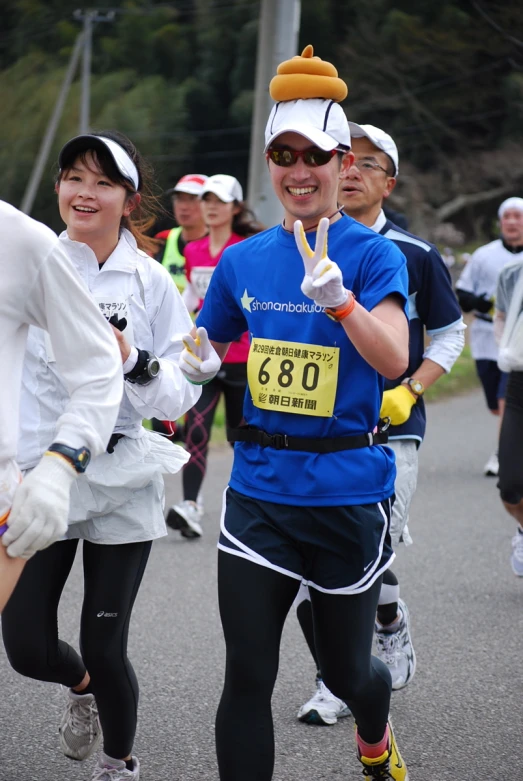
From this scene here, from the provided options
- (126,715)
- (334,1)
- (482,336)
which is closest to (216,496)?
(482,336)

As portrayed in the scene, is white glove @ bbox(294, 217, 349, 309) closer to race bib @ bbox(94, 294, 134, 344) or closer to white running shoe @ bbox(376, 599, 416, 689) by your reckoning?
race bib @ bbox(94, 294, 134, 344)

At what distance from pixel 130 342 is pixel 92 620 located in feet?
2.66

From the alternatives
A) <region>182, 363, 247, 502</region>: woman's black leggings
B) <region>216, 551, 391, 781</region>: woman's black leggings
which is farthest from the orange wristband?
<region>182, 363, 247, 502</region>: woman's black leggings

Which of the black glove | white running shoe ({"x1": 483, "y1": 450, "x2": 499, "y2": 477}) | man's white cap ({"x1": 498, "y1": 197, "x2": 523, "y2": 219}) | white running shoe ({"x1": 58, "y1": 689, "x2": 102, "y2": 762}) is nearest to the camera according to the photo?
the black glove

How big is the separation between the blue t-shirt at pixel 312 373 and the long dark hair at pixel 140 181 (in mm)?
563

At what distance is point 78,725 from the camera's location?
378cm

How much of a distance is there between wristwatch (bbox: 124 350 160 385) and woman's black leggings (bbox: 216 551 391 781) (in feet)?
1.85

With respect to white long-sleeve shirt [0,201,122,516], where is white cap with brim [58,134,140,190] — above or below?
above

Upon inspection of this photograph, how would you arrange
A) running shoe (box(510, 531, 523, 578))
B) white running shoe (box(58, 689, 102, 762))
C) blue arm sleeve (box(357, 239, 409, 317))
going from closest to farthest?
blue arm sleeve (box(357, 239, 409, 317)), white running shoe (box(58, 689, 102, 762)), running shoe (box(510, 531, 523, 578))

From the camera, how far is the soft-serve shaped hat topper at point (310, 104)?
316cm

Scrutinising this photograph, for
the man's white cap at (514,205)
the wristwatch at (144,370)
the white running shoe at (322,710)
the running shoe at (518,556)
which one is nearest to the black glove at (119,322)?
the wristwatch at (144,370)

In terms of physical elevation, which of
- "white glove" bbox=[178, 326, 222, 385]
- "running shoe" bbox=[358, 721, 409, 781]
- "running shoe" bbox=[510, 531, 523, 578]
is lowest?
"running shoe" bbox=[510, 531, 523, 578]

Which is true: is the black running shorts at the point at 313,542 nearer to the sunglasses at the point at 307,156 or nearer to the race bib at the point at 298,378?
the race bib at the point at 298,378

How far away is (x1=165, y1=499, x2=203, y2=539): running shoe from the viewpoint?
23.7 ft
